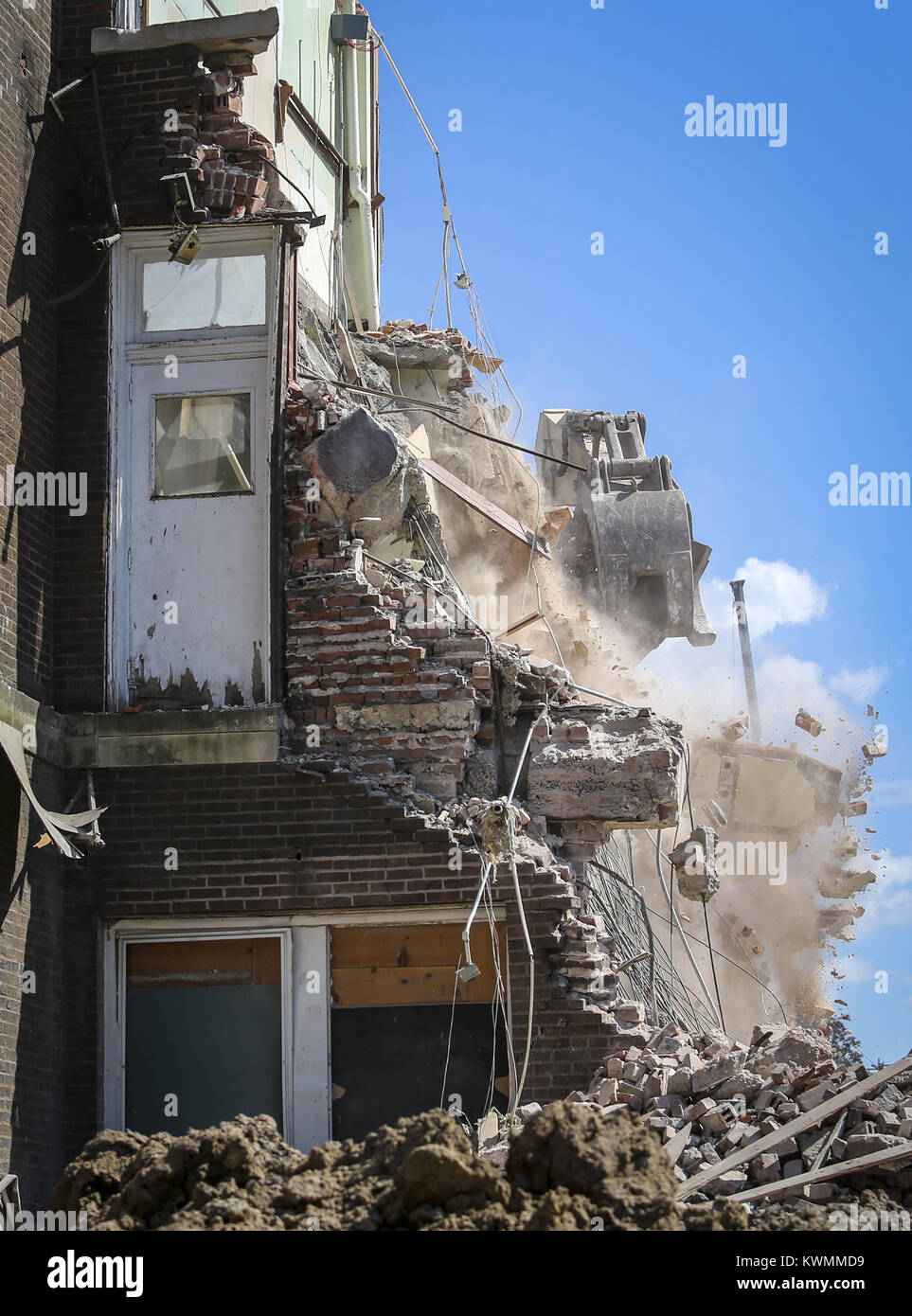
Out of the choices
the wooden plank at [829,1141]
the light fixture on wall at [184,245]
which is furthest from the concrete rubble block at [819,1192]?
the light fixture on wall at [184,245]

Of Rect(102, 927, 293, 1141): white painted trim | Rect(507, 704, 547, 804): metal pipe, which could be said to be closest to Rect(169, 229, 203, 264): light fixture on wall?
Rect(507, 704, 547, 804): metal pipe

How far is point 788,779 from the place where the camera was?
18.9m

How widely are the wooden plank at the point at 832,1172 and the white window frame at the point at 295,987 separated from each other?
260 centimetres

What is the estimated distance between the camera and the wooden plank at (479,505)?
1276cm

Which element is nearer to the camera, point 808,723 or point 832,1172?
point 832,1172

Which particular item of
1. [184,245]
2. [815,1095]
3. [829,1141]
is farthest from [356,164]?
[829,1141]

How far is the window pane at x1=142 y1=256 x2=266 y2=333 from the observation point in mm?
10156

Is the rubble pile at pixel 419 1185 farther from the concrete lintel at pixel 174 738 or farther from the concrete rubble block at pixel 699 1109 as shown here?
the concrete lintel at pixel 174 738

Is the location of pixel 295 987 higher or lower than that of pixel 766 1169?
higher

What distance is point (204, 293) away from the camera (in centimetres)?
1020

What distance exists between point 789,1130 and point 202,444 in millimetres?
5805

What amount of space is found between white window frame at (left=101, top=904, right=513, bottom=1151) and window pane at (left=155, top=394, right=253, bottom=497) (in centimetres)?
288

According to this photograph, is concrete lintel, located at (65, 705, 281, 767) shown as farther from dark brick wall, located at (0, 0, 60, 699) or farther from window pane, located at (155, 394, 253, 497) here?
window pane, located at (155, 394, 253, 497)

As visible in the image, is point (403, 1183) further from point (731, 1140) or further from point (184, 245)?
point (184, 245)
